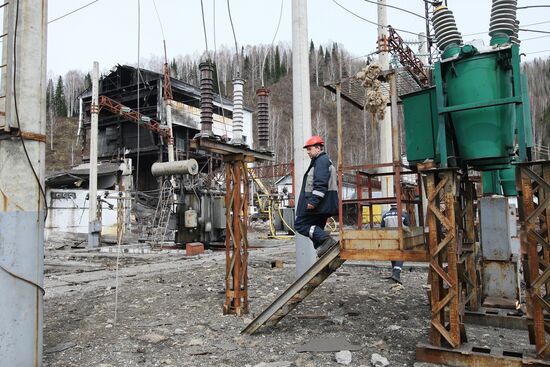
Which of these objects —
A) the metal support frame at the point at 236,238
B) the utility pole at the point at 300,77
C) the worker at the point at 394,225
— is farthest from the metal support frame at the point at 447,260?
the utility pole at the point at 300,77

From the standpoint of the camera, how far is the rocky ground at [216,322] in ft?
16.3

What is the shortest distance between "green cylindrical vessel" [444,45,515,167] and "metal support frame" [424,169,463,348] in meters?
0.49

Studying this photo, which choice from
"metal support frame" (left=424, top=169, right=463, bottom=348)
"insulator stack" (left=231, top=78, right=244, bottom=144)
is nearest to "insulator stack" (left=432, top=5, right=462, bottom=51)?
Answer: "metal support frame" (left=424, top=169, right=463, bottom=348)

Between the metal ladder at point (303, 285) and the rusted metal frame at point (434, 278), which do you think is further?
the metal ladder at point (303, 285)

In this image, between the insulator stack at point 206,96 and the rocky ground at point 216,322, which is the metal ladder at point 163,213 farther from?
the insulator stack at point 206,96

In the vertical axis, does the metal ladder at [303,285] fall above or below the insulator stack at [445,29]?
below

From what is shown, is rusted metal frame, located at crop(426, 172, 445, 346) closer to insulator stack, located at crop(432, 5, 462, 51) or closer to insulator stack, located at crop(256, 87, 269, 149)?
insulator stack, located at crop(432, 5, 462, 51)

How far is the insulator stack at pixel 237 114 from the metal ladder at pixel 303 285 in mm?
2633

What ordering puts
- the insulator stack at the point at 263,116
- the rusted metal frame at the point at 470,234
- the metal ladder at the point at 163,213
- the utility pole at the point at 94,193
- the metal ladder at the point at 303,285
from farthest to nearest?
the utility pole at the point at 94,193 < the metal ladder at the point at 163,213 < the insulator stack at the point at 263,116 < the rusted metal frame at the point at 470,234 < the metal ladder at the point at 303,285

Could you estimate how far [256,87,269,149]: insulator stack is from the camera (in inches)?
306

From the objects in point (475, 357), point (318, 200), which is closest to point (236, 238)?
point (318, 200)

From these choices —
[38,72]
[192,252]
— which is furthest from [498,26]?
[192,252]

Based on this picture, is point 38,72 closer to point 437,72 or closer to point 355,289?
point 437,72

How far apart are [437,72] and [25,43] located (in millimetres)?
4566
